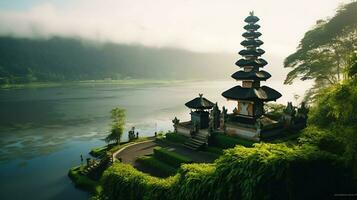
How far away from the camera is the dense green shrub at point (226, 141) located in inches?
1329

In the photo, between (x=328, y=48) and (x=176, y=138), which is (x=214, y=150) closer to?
(x=176, y=138)

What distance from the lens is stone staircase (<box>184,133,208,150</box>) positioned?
3712 cm

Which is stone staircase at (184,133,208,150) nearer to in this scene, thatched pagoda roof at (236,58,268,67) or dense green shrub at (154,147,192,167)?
dense green shrub at (154,147,192,167)

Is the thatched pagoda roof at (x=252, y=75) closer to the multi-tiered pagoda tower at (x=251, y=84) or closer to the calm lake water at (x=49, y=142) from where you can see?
the multi-tiered pagoda tower at (x=251, y=84)

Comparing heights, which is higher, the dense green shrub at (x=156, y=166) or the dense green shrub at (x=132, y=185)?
the dense green shrub at (x=132, y=185)

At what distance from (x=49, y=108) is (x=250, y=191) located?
4653 inches

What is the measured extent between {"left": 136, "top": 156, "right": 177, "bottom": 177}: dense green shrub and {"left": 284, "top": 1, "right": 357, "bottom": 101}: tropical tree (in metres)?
24.3

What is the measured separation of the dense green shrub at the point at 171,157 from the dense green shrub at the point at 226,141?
5.46 m

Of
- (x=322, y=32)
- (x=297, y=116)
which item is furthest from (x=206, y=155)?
(x=322, y=32)

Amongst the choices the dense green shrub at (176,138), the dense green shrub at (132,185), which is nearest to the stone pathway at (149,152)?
the dense green shrub at (176,138)

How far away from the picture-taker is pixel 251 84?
39562 mm

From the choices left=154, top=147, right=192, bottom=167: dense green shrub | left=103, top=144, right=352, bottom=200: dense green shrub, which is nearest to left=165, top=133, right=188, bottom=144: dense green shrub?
left=154, top=147, right=192, bottom=167: dense green shrub

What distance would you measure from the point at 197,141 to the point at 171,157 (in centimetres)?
594

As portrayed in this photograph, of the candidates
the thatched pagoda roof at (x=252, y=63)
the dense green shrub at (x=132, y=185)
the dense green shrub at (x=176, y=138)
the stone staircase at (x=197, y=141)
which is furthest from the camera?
the dense green shrub at (x=176, y=138)
